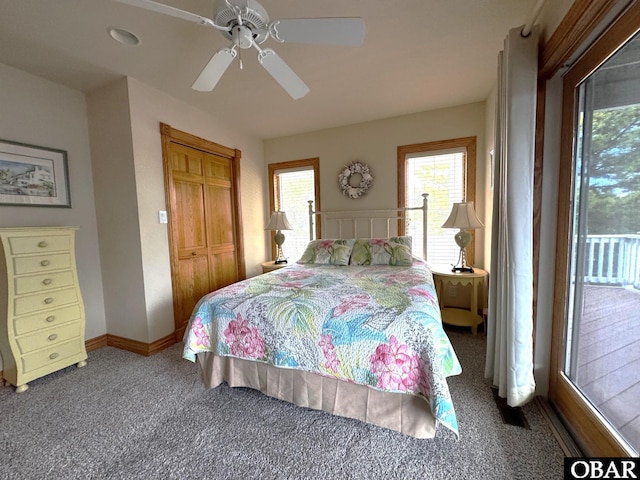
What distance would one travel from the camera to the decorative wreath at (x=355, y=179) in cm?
343

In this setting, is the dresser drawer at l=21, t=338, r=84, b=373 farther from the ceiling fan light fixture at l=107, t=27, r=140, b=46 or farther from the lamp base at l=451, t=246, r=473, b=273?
the lamp base at l=451, t=246, r=473, b=273

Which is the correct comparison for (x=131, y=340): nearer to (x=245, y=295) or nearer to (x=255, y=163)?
(x=245, y=295)

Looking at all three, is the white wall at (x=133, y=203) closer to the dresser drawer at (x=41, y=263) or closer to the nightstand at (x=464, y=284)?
the dresser drawer at (x=41, y=263)

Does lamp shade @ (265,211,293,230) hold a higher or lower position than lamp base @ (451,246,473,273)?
higher


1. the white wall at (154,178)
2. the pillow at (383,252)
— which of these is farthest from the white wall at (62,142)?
the pillow at (383,252)

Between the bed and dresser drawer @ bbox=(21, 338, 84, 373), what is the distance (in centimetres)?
128

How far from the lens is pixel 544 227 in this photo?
1.56 m

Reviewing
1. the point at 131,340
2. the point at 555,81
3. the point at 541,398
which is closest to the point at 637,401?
the point at 541,398

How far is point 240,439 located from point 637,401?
1803 mm

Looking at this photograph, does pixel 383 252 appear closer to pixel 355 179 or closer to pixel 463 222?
pixel 463 222

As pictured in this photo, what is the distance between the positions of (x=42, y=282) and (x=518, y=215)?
11.0ft

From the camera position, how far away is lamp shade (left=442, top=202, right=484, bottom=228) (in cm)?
261

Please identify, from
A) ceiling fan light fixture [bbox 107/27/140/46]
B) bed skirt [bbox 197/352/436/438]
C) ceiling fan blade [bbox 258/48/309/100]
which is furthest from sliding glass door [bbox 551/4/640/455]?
ceiling fan light fixture [bbox 107/27/140/46]

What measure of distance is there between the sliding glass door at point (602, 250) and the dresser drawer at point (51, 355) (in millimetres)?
3477
